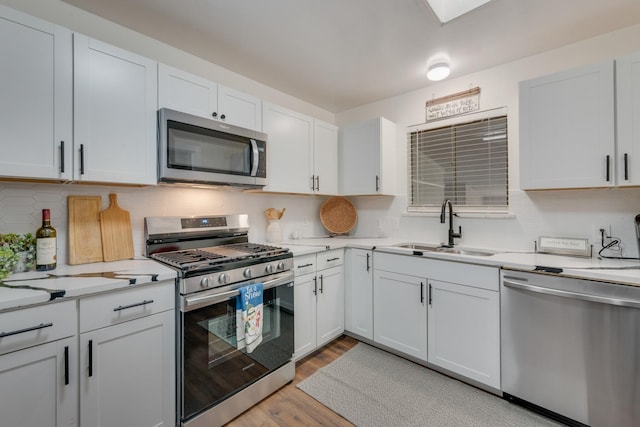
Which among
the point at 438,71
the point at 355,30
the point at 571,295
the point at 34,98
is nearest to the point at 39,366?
the point at 34,98

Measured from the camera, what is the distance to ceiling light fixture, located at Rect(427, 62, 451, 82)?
242 centimetres

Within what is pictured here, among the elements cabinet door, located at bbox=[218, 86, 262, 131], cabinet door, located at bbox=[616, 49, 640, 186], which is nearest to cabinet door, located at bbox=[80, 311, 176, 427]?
cabinet door, located at bbox=[218, 86, 262, 131]

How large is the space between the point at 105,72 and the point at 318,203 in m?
2.33

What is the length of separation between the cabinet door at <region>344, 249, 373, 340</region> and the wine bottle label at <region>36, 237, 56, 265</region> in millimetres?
2129

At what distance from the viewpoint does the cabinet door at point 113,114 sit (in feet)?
5.02

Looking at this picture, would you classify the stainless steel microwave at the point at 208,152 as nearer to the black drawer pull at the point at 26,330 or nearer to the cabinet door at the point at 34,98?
the cabinet door at the point at 34,98

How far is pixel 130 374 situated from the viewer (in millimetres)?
1396

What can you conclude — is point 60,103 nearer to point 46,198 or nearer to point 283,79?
point 46,198

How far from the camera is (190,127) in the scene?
75.4 inches

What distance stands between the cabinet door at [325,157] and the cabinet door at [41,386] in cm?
222

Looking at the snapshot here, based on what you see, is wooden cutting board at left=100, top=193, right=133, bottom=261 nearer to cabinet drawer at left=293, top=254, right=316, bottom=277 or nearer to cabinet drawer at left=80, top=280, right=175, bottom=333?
cabinet drawer at left=80, top=280, right=175, bottom=333

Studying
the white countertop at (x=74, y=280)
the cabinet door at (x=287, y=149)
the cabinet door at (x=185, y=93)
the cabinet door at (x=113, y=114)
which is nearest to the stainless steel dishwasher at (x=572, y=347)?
the cabinet door at (x=287, y=149)

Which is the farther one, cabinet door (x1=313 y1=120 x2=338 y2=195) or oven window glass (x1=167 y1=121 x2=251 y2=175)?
cabinet door (x1=313 y1=120 x2=338 y2=195)

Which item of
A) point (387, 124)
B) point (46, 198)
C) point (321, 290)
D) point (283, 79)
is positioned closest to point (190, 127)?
point (46, 198)
